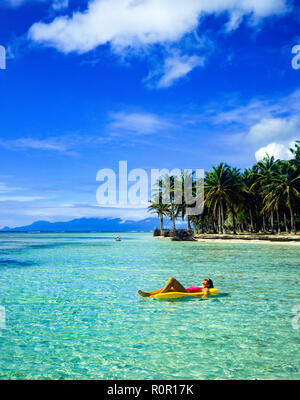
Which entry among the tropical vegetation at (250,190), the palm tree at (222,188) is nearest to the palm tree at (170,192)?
the tropical vegetation at (250,190)

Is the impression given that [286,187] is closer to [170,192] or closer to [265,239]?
[265,239]

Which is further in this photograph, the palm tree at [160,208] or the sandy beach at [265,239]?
the palm tree at [160,208]

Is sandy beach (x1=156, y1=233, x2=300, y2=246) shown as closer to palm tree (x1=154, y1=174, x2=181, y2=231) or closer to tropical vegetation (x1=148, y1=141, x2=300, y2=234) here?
tropical vegetation (x1=148, y1=141, x2=300, y2=234)

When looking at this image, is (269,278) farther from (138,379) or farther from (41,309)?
(138,379)

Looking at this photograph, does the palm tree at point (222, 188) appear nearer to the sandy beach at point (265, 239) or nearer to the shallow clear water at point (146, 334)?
the sandy beach at point (265, 239)

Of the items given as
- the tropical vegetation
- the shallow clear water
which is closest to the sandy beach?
the tropical vegetation

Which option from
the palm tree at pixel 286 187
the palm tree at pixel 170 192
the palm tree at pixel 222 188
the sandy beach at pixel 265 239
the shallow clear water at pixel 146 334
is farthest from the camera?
the palm tree at pixel 170 192

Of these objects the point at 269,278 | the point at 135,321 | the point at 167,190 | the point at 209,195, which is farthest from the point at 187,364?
the point at 167,190

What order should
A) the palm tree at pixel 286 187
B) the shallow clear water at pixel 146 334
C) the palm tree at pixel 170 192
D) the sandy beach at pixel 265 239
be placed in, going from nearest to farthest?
1. the shallow clear water at pixel 146 334
2. the sandy beach at pixel 265 239
3. the palm tree at pixel 286 187
4. the palm tree at pixel 170 192

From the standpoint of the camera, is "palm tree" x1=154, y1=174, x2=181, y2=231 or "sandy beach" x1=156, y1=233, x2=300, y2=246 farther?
"palm tree" x1=154, y1=174, x2=181, y2=231

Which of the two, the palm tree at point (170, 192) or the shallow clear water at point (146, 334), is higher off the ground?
the palm tree at point (170, 192)

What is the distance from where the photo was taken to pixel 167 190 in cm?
7694

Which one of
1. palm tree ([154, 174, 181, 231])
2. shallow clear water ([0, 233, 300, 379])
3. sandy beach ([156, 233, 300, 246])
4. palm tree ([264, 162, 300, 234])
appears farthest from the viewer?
palm tree ([154, 174, 181, 231])

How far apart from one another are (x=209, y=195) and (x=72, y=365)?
55.3 m
